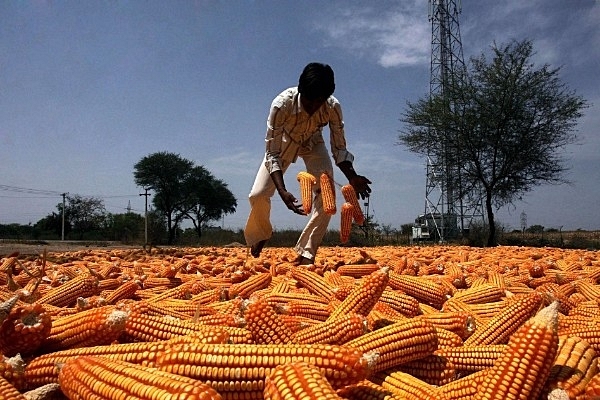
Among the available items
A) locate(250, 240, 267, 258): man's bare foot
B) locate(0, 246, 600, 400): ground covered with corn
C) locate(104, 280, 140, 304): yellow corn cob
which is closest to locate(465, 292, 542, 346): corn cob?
locate(0, 246, 600, 400): ground covered with corn

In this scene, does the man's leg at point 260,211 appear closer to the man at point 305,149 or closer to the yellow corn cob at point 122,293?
the man at point 305,149

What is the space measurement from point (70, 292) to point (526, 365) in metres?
3.89

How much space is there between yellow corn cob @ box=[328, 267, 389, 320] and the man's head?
3.72m

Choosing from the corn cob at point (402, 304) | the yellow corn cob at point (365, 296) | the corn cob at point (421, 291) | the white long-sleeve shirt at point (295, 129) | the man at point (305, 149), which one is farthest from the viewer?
the white long-sleeve shirt at point (295, 129)

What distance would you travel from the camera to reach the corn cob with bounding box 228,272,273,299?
443 cm

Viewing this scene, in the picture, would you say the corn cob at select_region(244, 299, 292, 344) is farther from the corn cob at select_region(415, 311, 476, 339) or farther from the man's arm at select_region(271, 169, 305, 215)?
the man's arm at select_region(271, 169, 305, 215)

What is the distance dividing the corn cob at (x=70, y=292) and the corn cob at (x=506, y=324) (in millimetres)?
3400

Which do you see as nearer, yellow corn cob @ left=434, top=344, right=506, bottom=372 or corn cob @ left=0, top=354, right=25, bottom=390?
corn cob @ left=0, top=354, right=25, bottom=390

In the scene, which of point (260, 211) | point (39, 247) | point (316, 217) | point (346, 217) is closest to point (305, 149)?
point (316, 217)

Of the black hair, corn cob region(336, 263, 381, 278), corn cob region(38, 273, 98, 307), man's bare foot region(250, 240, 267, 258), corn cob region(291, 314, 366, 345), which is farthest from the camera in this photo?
→ man's bare foot region(250, 240, 267, 258)

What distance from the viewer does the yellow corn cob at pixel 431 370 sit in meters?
2.14

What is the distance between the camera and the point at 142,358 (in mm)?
1824

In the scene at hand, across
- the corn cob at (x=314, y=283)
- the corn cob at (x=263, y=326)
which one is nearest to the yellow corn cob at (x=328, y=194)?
the corn cob at (x=314, y=283)

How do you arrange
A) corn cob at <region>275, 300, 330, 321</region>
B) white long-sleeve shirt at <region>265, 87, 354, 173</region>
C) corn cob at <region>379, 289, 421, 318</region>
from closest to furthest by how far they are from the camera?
corn cob at <region>275, 300, 330, 321</region>
corn cob at <region>379, 289, 421, 318</region>
white long-sleeve shirt at <region>265, 87, 354, 173</region>
